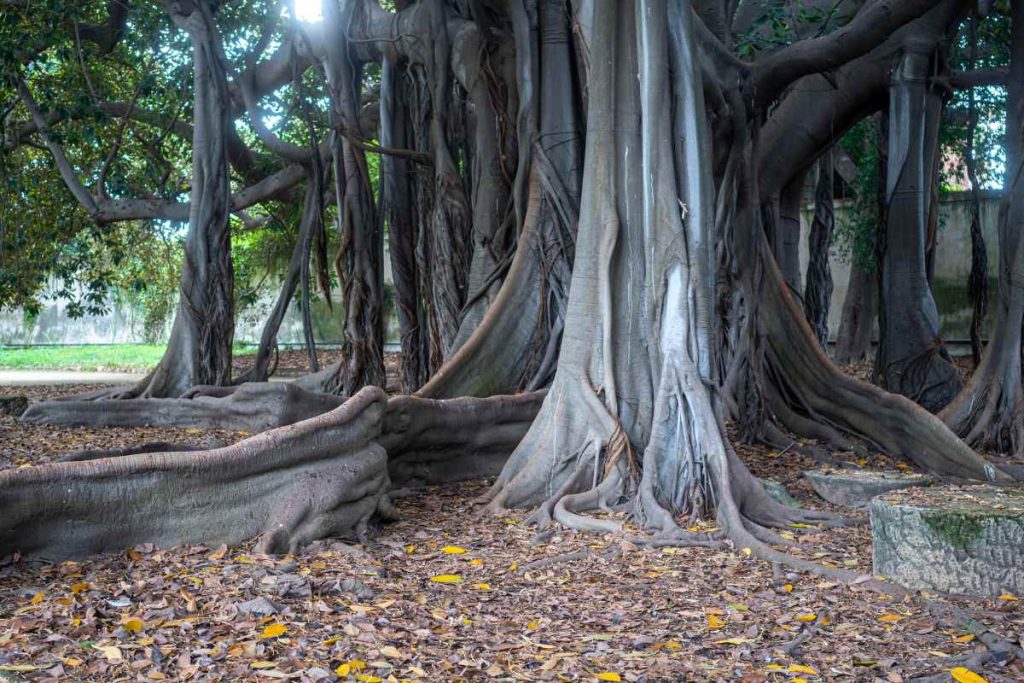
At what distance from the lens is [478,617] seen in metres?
3.69

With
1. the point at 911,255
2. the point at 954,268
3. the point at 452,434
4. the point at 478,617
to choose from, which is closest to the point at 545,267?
the point at 452,434

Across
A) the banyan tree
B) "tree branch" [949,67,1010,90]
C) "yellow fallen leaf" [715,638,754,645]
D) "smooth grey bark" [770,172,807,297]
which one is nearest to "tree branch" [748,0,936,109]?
the banyan tree

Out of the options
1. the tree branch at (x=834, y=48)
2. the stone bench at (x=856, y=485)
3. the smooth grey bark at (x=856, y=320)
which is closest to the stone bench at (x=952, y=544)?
the stone bench at (x=856, y=485)

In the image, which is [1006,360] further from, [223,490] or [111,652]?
[111,652]

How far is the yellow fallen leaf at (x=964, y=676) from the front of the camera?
307cm

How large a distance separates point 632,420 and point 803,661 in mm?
2303

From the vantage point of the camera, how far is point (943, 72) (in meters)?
8.66

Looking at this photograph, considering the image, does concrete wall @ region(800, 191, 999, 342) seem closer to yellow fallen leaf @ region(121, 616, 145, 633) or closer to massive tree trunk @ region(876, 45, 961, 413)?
massive tree trunk @ region(876, 45, 961, 413)

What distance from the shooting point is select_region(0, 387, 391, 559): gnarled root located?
387 cm

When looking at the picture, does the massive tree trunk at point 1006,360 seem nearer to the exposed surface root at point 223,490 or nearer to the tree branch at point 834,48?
the tree branch at point 834,48

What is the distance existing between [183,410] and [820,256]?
8.63m

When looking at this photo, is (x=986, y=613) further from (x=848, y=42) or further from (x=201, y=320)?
(x=201, y=320)

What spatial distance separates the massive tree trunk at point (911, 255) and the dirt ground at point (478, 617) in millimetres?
4349

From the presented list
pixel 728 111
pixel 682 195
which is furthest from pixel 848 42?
pixel 682 195
